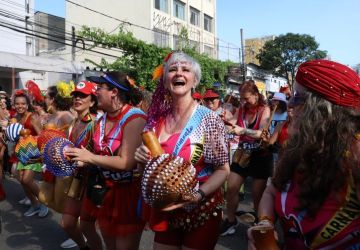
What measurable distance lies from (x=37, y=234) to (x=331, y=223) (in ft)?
14.5

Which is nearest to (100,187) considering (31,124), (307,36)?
(31,124)

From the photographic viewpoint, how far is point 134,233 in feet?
9.11

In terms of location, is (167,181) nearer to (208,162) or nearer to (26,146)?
(208,162)

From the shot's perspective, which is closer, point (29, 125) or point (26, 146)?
point (26, 146)

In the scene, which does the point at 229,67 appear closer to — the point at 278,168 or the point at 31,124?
the point at 31,124

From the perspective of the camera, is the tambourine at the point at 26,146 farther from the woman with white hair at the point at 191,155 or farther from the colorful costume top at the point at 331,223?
the colorful costume top at the point at 331,223

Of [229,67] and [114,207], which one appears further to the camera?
[229,67]

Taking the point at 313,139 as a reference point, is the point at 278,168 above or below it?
below

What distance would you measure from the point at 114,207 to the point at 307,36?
5523 cm

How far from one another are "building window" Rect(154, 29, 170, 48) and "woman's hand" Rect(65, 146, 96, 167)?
25.3m

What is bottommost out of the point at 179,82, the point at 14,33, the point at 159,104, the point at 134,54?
the point at 159,104

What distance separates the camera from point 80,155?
8.91ft

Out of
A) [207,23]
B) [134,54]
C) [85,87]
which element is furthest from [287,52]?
[85,87]

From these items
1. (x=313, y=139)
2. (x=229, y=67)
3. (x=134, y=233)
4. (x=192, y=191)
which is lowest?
(x=134, y=233)
